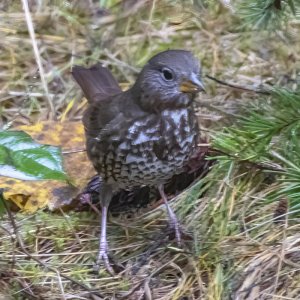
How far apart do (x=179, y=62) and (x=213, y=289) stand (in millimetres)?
660

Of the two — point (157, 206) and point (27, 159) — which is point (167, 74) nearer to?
point (157, 206)

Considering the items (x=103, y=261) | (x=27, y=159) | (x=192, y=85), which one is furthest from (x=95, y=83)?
(x=27, y=159)

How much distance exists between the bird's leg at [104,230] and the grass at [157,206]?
0.03 meters

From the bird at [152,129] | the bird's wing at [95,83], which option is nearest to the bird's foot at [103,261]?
the bird at [152,129]

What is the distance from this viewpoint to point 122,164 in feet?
7.91

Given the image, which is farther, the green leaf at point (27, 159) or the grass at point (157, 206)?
the grass at point (157, 206)

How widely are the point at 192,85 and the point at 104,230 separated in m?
0.55

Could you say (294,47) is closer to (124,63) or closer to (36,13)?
(124,63)

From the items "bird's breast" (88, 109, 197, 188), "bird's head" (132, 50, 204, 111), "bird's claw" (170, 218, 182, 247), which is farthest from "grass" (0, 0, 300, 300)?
"bird's head" (132, 50, 204, 111)

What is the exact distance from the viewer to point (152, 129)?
241cm

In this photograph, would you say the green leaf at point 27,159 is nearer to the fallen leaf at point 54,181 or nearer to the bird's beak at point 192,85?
the bird's beak at point 192,85

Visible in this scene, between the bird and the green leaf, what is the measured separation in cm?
66

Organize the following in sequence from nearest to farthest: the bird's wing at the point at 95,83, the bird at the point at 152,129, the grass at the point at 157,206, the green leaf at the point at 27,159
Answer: the green leaf at the point at 27,159
the grass at the point at 157,206
the bird at the point at 152,129
the bird's wing at the point at 95,83

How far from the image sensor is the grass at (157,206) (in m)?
2.27
